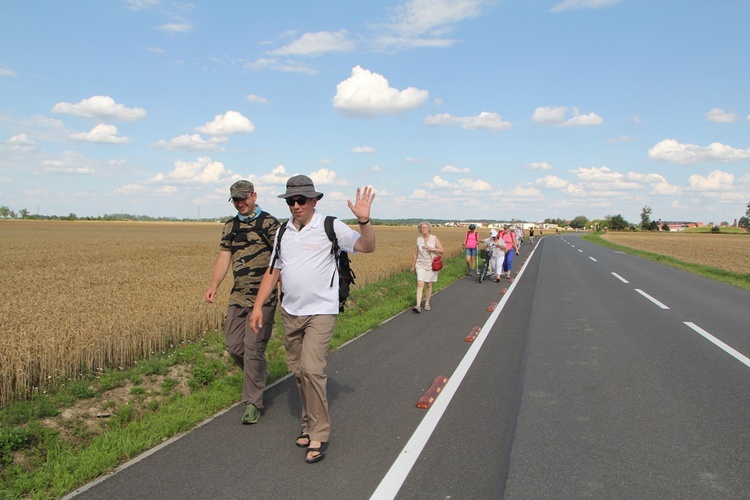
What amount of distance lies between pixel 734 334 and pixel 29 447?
31.4ft

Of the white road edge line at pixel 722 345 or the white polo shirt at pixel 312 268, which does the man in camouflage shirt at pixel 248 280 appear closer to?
the white polo shirt at pixel 312 268

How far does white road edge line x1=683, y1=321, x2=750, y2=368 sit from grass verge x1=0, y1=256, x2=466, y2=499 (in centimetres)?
585

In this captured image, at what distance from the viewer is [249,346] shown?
4.79m

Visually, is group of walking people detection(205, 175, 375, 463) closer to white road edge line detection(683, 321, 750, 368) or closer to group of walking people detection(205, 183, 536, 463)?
group of walking people detection(205, 183, 536, 463)

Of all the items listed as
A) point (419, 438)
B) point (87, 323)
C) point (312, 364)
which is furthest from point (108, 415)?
point (419, 438)

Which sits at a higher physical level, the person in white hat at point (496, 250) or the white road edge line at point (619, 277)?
the person in white hat at point (496, 250)

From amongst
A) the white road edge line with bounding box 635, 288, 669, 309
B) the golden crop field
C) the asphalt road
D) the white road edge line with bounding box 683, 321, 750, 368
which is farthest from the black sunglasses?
the golden crop field

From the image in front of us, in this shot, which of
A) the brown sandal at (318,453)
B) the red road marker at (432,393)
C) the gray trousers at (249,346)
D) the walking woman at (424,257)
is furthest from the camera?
the walking woman at (424,257)

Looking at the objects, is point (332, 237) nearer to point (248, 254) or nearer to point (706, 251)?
point (248, 254)

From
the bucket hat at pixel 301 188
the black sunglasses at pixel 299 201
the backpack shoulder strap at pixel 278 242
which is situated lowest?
the backpack shoulder strap at pixel 278 242

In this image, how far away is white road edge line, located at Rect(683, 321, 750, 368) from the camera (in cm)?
693

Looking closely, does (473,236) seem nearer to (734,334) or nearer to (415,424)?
(734,334)

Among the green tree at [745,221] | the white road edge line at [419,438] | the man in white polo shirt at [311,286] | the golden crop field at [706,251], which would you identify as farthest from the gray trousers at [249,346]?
the green tree at [745,221]

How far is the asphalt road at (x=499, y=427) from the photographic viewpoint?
3525 millimetres
